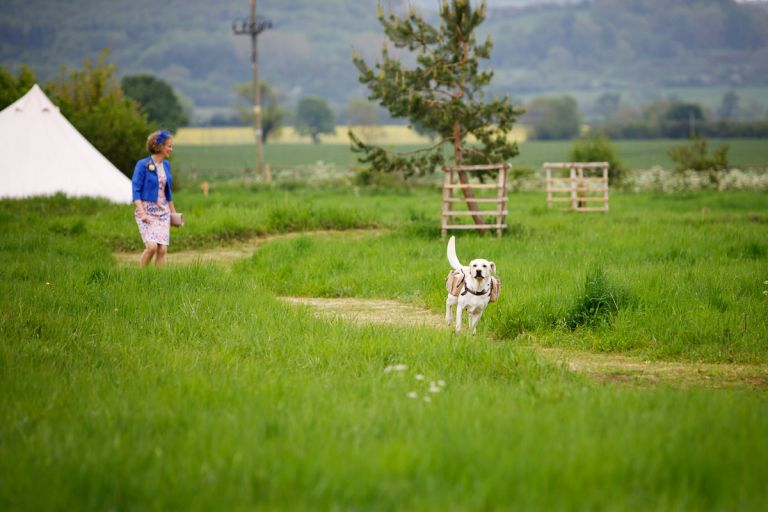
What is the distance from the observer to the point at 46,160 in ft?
84.7

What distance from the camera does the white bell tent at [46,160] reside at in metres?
25.3

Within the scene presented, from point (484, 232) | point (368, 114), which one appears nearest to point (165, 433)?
point (484, 232)

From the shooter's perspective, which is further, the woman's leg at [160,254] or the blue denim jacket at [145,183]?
the woman's leg at [160,254]

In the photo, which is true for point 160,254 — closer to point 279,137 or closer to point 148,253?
point 148,253

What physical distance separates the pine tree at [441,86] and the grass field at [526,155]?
54808 millimetres

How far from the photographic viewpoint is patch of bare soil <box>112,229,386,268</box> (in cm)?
1650

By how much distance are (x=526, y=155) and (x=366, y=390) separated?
96.1 metres

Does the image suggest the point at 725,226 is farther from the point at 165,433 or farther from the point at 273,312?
the point at 165,433

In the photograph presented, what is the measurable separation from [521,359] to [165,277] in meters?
5.63

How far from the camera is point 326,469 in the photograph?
185 inches

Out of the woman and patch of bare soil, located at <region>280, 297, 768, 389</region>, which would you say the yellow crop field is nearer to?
the woman

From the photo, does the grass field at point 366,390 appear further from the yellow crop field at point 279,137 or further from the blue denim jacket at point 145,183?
the yellow crop field at point 279,137

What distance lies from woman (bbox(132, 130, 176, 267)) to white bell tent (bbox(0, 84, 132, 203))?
1312cm

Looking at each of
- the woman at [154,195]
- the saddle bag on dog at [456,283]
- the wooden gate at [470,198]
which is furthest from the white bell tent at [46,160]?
the saddle bag on dog at [456,283]
